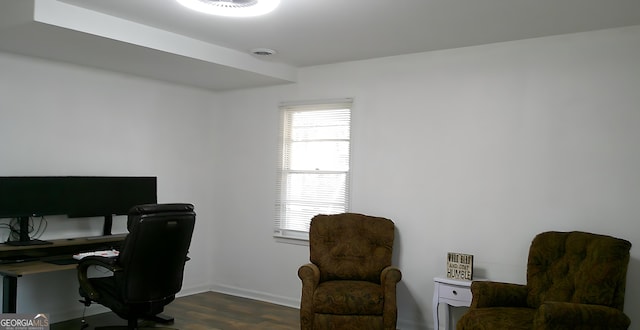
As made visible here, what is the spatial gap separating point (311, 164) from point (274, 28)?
5.66 ft

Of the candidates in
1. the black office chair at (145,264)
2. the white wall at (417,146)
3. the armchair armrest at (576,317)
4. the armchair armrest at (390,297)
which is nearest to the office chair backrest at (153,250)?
the black office chair at (145,264)

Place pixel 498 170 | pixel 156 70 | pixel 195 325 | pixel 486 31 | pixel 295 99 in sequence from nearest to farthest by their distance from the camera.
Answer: pixel 486 31, pixel 498 170, pixel 195 325, pixel 156 70, pixel 295 99

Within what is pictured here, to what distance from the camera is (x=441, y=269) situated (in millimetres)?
4453

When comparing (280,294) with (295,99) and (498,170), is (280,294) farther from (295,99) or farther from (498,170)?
(498,170)


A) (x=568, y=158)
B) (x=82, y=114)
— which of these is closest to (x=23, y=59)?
(x=82, y=114)

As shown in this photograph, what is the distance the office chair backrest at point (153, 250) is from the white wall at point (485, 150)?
172cm

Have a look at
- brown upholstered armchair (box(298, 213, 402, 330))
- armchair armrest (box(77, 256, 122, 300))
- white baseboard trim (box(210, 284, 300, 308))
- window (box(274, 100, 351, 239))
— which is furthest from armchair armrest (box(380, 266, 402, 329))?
armchair armrest (box(77, 256, 122, 300))

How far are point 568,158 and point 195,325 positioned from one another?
A: 3337mm

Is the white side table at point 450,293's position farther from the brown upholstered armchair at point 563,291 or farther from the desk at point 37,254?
the desk at point 37,254

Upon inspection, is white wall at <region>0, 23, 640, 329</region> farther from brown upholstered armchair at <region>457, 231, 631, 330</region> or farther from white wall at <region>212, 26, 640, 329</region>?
brown upholstered armchair at <region>457, 231, 631, 330</region>

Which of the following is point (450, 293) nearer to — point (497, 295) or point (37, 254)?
point (497, 295)

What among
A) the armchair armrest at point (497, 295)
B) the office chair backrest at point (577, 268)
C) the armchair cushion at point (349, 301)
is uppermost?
the office chair backrest at point (577, 268)

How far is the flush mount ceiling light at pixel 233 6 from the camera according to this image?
325 centimetres

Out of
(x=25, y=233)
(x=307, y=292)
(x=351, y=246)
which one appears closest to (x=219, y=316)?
(x=307, y=292)
